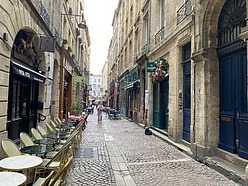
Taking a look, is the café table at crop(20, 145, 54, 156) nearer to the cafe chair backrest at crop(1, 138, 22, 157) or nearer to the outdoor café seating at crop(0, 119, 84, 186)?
the outdoor café seating at crop(0, 119, 84, 186)

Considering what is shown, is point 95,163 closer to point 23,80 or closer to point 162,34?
point 23,80

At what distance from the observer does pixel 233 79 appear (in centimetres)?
579

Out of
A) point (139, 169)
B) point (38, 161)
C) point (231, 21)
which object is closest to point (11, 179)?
point (38, 161)

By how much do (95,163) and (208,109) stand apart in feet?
11.1

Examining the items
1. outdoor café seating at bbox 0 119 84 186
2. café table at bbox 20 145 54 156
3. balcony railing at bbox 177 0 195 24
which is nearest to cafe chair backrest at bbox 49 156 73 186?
outdoor café seating at bbox 0 119 84 186

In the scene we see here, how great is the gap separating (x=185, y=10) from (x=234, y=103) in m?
4.20

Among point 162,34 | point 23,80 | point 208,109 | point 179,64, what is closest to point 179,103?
point 179,64

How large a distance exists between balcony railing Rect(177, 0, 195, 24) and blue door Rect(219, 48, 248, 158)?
240 centimetres

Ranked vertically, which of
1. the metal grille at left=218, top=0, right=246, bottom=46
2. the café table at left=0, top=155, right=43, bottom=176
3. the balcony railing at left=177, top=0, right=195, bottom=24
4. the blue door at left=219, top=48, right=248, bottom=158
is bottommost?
the café table at left=0, top=155, right=43, bottom=176

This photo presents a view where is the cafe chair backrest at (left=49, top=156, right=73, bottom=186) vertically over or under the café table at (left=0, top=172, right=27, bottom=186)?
over

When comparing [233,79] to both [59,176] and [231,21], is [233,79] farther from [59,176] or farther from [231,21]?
[59,176]

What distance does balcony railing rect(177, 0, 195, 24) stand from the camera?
25.6 ft

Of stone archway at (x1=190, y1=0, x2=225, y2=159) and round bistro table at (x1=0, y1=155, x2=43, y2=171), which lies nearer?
round bistro table at (x1=0, y1=155, x2=43, y2=171)

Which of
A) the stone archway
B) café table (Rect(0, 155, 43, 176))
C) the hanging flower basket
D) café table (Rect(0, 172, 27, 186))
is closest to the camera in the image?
café table (Rect(0, 172, 27, 186))
